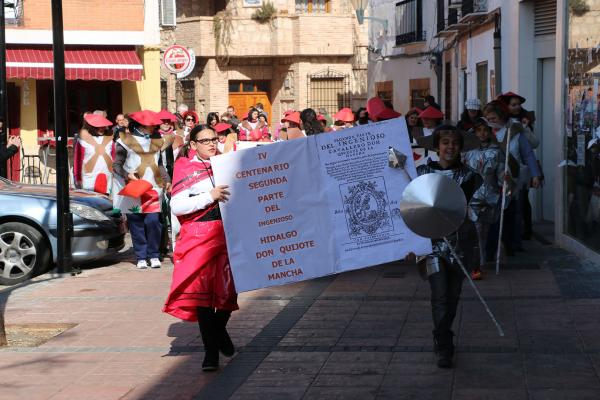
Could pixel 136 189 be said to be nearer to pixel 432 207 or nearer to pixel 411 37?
pixel 432 207

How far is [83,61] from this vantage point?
25.9 metres

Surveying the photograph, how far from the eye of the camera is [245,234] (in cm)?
805

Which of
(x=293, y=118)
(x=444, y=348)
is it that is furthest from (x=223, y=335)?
(x=293, y=118)

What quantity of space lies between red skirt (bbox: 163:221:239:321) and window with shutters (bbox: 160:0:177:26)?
1055 inches

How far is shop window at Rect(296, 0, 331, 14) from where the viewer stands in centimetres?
4478

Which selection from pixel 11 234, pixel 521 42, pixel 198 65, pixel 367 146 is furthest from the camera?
pixel 198 65

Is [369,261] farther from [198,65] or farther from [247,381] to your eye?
[198,65]

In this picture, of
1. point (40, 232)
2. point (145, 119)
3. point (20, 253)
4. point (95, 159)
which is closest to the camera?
point (20, 253)

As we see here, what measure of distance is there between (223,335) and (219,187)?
46.6 inches

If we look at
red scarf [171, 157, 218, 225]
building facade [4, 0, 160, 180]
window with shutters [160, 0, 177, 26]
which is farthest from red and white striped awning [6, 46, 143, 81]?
red scarf [171, 157, 218, 225]

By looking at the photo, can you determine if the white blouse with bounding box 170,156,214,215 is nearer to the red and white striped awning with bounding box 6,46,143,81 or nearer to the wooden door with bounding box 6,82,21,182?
the red and white striped awning with bounding box 6,46,143,81

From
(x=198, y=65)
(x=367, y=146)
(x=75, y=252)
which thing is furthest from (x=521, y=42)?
(x=198, y=65)

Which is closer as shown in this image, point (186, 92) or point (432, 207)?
point (432, 207)

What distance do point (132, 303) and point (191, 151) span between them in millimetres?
3258
